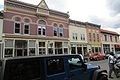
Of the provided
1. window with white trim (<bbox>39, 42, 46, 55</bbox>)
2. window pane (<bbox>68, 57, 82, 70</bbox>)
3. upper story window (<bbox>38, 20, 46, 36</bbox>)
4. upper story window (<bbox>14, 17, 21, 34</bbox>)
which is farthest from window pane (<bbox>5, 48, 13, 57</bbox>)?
window pane (<bbox>68, 57, 82, 70</bbox>)

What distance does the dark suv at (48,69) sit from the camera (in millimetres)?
3682

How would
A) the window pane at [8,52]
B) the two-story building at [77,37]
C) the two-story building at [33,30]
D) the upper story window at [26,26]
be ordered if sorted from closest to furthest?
the window pane at [8,52] < the two-story building at [33,30] < the upper story window at [26,26] < the two-story building at [77,37]

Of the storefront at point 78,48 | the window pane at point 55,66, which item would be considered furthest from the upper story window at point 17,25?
the window pane at point 55,66

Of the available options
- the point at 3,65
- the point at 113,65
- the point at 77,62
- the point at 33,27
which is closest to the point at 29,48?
the point at 33,27

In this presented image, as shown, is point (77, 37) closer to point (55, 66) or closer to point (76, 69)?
point (76, 69)

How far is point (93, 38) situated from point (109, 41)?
27.8ft

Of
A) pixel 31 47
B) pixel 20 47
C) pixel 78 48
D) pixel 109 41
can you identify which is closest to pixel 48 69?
pixel 20 47

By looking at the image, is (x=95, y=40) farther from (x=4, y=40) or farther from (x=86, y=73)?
(x=86, y=73)

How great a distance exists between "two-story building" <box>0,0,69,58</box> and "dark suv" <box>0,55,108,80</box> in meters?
17.4

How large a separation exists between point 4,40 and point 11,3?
5.90m

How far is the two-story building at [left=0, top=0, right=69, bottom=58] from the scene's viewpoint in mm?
21875

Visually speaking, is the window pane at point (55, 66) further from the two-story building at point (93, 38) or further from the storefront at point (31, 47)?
the two-story building at point (93, 38)

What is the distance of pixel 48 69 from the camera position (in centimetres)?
445

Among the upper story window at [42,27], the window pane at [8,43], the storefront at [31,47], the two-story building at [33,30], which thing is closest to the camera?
the window pane at [8,43]
